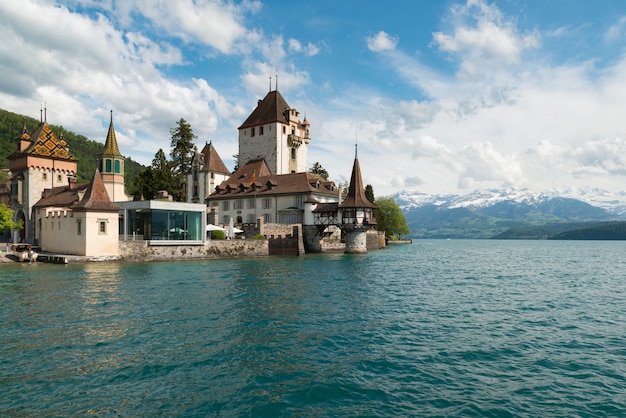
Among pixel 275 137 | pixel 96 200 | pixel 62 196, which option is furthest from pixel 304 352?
pixel 275 137

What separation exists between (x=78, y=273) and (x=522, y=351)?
104 feet

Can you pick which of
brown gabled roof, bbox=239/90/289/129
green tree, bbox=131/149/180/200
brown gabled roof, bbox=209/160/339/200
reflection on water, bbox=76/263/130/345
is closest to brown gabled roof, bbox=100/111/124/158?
green tree, bbox=131/149/180/200

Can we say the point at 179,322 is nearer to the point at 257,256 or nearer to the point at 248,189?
the point at 257,256

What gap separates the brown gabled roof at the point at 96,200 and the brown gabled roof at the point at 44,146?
22.1 meters

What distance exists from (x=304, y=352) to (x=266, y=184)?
195ft

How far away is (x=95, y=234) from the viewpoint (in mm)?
43250

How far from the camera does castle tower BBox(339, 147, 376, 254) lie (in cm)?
6303

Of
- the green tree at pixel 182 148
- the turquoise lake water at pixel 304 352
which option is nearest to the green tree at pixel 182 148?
the green tree at pixel 182 148

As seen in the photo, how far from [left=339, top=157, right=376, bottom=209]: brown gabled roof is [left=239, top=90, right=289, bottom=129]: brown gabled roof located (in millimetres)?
26784

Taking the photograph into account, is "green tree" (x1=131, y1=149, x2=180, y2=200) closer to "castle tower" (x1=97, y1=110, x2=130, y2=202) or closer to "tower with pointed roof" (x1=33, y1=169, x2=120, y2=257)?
"castle tower" (x1=97, y1=110, x2=130, y2=202)

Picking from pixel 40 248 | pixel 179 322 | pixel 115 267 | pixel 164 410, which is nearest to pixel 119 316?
pixel 179 322

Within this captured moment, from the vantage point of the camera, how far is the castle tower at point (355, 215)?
63.0m

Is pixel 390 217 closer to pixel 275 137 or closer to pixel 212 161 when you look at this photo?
pixel 275 137

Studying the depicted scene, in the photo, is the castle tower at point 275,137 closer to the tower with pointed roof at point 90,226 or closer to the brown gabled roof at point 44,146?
the brown gabled roof at point 44,146
